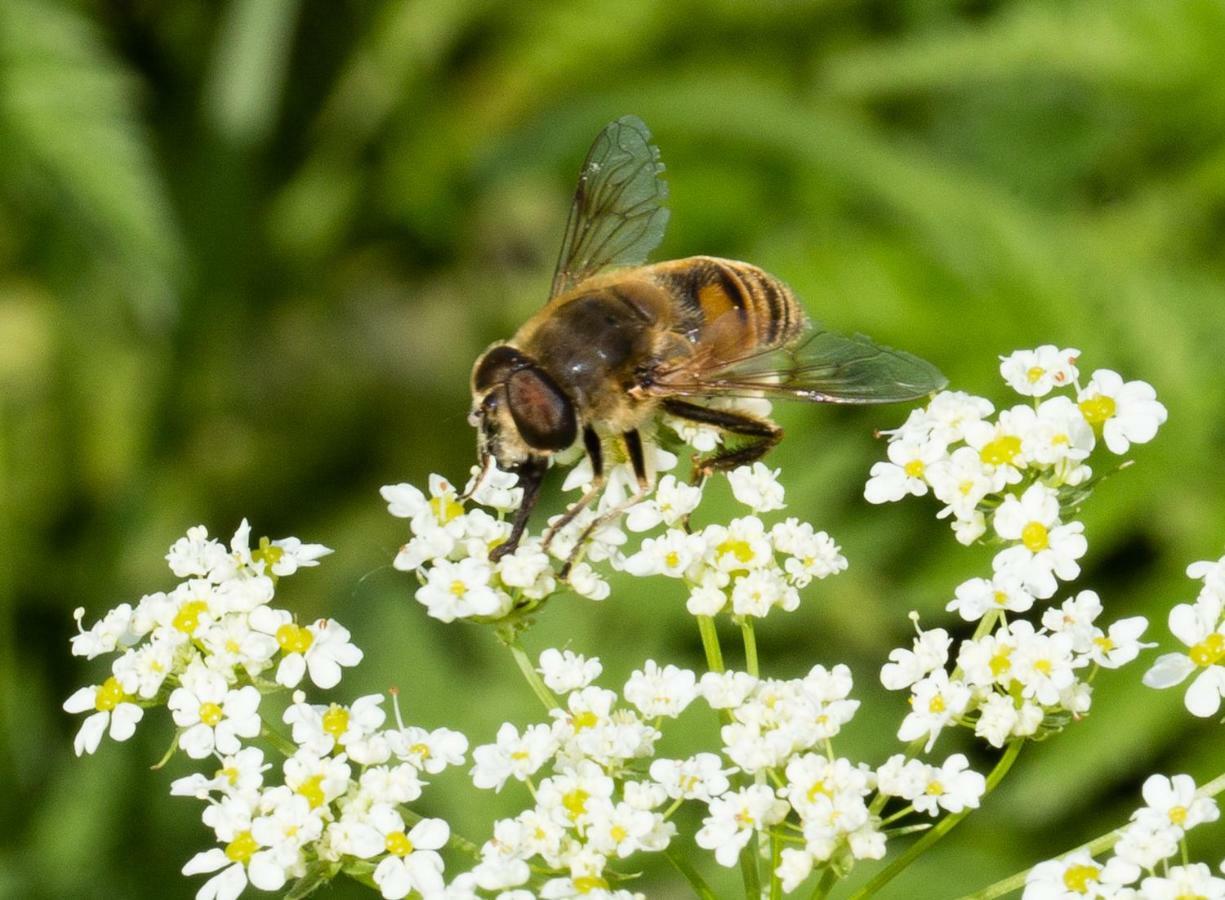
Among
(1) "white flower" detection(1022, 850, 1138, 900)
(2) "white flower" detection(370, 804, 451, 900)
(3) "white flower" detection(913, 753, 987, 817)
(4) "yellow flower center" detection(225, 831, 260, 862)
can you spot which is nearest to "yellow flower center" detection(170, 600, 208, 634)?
(4) "yellow flower center" detection(225, 831, 260, 862)

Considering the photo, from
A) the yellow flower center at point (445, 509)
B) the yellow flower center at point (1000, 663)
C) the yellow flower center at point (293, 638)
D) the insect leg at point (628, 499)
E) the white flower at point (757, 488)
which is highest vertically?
the yellow flower center at point (445, 509)

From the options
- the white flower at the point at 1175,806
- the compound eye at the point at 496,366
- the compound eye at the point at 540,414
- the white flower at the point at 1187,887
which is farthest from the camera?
the compound eye at the point at 496,366

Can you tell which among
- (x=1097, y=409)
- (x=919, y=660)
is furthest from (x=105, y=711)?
(x=1097, y=409)

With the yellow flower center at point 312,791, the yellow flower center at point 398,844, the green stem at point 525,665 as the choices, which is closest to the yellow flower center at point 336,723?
the yellow flower center at point 312,791

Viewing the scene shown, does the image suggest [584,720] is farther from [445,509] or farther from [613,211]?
[613,211]

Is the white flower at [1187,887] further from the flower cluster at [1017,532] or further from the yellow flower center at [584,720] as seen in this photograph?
the yellow flower center at [584,720]

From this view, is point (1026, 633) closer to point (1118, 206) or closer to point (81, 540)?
point (1118, 206)

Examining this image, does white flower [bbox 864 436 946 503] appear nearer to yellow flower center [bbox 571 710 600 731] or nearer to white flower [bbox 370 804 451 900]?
yellow flower center [bbox 571 710 600 731]
